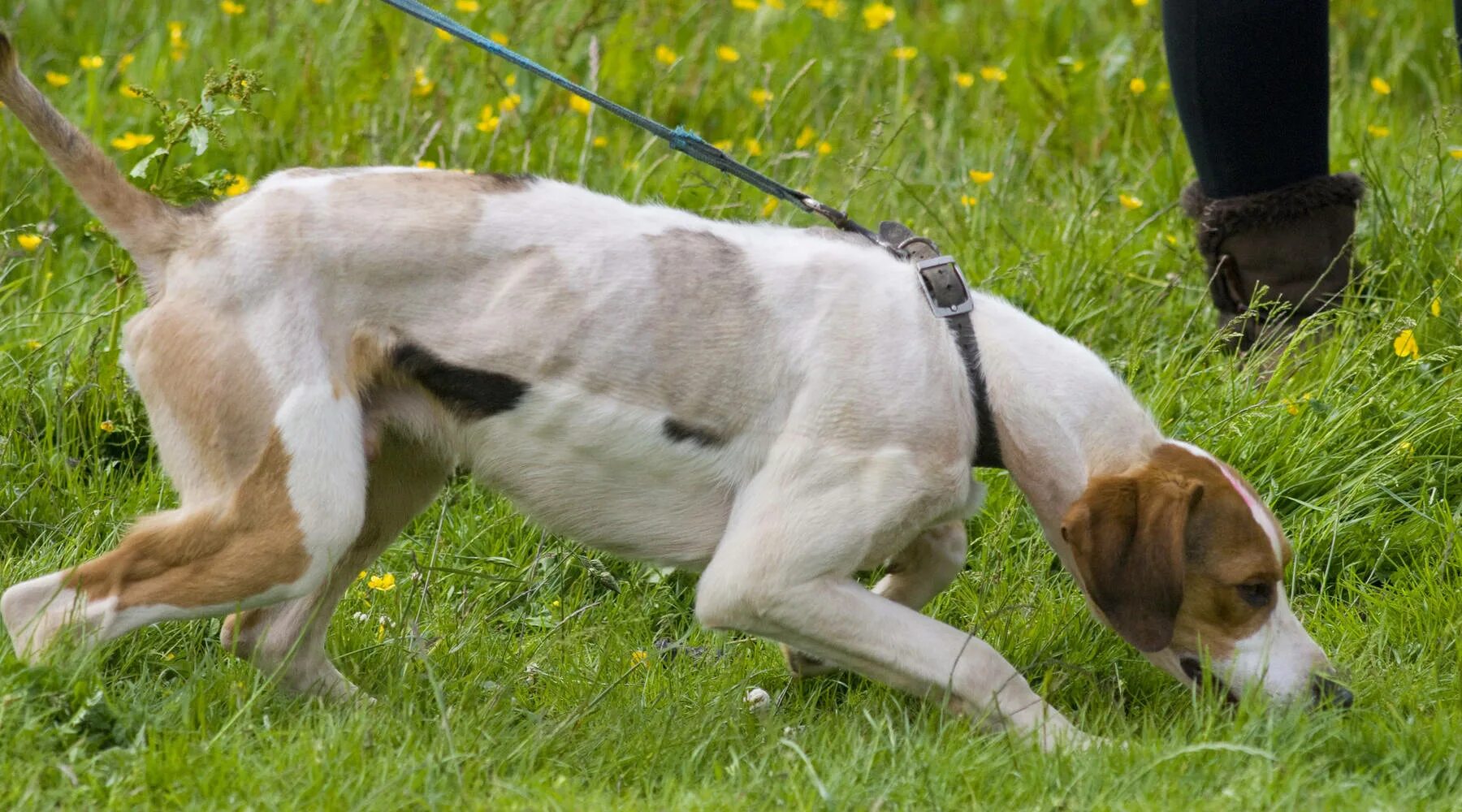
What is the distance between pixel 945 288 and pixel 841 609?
619 millimetres

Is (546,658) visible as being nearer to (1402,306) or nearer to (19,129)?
(1402,306)

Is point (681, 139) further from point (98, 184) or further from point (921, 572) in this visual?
point (98, 184)

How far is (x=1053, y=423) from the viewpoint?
3.19 metres

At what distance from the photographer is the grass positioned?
2.90 meters

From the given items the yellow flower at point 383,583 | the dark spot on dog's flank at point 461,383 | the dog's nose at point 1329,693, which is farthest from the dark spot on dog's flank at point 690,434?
the dog's nose at point 1329,693

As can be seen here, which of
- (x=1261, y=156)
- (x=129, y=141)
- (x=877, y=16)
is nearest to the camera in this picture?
(x=1261, y=156)

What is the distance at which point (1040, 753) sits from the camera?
2979mm

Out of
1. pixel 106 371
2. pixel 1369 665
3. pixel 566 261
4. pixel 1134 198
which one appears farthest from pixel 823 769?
pixel 1134 198

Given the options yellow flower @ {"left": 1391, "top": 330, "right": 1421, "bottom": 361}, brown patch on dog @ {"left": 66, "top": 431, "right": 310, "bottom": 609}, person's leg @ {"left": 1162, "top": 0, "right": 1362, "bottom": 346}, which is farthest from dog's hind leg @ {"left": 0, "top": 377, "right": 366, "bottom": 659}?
yellow flower @ {"left": 1391, "top": 330, "right": 1421, "bottom": 361}

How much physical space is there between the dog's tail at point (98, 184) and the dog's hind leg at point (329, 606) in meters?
0.57

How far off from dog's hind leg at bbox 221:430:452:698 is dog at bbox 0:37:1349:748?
0.41 ft

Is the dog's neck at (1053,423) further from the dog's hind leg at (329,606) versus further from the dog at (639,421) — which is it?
the dog's hind leg at (329,606)

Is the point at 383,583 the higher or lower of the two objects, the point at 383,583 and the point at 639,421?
the lower

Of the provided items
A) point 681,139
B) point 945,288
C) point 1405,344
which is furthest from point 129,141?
point 1405,344
